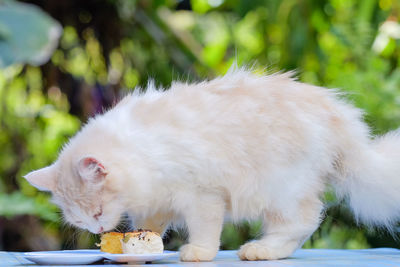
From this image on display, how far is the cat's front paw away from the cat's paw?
109 mm

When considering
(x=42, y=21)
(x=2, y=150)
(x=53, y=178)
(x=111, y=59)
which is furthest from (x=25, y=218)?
(x=53, y=178)

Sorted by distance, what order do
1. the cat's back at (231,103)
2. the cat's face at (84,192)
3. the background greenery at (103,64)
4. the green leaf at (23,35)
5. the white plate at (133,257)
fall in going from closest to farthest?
the white plate at (133,257) → the cat's face at (84,192) → the cat's back at (231,103) → the green leaf at (23,35) → the background greenery at (103,64)

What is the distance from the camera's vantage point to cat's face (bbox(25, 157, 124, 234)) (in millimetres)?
1949

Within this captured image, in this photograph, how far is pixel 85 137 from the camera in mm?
2096

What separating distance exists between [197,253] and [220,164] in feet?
0.89

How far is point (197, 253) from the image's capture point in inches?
78.7

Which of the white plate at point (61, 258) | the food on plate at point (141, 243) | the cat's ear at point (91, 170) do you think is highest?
the cat's ear at point (91, 170)

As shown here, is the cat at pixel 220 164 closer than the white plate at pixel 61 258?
No

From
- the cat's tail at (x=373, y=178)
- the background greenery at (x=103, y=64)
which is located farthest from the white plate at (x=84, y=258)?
the background greenery at (x=103, y=64)

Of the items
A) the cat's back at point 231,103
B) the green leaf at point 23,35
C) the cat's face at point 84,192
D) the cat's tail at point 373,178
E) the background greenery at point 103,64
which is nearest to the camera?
the cat's face at point 84,192

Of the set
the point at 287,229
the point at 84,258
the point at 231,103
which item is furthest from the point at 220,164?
the point at 84,258

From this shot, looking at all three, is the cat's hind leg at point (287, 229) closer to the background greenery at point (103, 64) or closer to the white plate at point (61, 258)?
the white plate at point (61, 258)

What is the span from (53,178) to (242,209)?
0.59 metres

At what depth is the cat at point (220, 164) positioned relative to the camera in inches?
78.6
